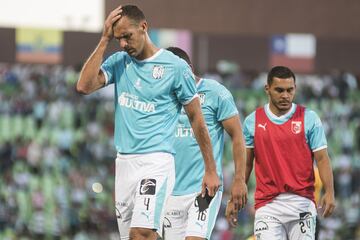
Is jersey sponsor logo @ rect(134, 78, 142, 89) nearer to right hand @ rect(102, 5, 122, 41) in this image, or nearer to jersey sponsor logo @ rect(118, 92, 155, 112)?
jersey sponsor logo @ rect(118, 92, 155, 112)

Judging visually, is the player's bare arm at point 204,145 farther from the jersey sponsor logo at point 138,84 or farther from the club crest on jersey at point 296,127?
the club crest on jersey at point 296,127

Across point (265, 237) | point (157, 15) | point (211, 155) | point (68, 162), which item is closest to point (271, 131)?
point (265, 237)

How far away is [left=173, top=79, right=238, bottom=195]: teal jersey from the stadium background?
11.4 meters

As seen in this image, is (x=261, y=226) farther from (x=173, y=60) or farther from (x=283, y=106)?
(x=173, y=60)

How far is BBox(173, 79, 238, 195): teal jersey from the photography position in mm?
8641

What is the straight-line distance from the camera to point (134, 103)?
737 centimetres

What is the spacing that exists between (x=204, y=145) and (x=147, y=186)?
50cm

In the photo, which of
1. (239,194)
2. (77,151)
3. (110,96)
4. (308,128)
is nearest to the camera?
(239,194)

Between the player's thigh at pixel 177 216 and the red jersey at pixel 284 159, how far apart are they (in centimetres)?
79

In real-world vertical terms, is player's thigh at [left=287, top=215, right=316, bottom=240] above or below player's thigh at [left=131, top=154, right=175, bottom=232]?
below

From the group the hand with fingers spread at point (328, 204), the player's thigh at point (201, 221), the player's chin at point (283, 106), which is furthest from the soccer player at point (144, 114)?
Answer: the player's chin at point (283, 106)

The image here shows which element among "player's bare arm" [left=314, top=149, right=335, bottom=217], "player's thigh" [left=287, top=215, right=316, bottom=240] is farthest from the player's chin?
"player's thigh" [left=287, top=215, right=316, bottom=240]

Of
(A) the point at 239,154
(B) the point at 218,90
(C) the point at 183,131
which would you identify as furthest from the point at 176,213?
(B) the point at 218,90

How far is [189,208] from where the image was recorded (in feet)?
28.5
